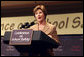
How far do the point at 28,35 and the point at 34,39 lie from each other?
84mm

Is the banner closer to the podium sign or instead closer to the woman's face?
the woman's face

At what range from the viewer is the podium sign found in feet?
5.49

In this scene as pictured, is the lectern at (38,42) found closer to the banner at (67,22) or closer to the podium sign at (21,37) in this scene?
the podium sign at (21,37)

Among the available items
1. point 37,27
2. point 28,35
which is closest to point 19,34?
point 28,35

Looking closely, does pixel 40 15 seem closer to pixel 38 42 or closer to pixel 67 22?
pixel 38 42

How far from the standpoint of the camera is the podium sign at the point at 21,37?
5.49 feet

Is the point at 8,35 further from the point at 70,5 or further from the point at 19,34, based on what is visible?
the point at 70,5

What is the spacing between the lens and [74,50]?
4203mm

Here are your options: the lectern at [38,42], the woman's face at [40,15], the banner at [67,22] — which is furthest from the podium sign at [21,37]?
the banner at [67,22]

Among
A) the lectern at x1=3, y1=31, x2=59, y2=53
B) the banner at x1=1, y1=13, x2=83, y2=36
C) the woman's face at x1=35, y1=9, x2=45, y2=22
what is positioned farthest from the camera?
the banner at x1=1, y1=13, x2=83, y2=36

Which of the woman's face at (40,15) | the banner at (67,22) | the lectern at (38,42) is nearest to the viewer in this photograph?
the lectern at (38,42)

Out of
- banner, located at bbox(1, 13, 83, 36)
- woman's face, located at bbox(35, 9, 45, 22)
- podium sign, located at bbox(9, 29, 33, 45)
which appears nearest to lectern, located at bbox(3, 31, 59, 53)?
podium sign, located at bbox(9, 29, 33, 45)

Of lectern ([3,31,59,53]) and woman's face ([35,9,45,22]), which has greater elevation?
woman's face ([35,9,45,22])

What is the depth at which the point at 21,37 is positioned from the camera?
171cm
